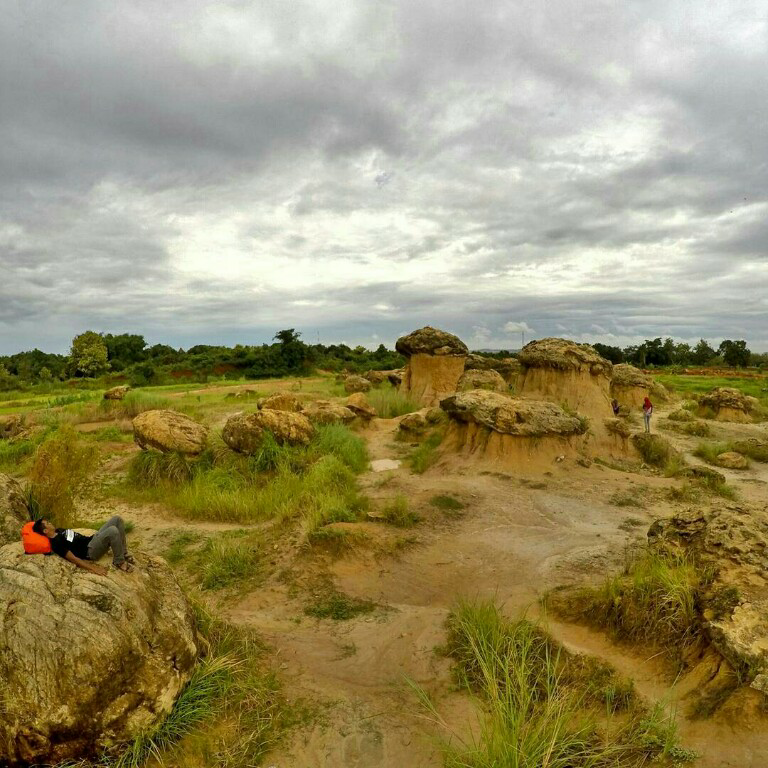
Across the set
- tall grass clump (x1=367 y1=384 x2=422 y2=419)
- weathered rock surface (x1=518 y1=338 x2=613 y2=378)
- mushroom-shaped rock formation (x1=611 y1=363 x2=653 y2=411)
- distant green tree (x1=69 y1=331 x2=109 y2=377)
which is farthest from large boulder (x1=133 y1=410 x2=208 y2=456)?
distant green tree (x1=69 y1=331 x2=109 y2=377)

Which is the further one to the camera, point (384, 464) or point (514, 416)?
point (384, 464)

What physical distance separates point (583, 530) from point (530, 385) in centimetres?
843

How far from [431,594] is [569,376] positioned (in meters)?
10.5

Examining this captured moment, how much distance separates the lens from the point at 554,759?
9.38ft

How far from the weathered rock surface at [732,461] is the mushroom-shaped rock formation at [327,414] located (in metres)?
8.86

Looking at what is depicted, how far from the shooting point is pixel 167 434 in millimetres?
9859

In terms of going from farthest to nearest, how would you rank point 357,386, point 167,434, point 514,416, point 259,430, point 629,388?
point 357,386 → point 629,388 → point 514,416 → point 259,430 → point 167,434

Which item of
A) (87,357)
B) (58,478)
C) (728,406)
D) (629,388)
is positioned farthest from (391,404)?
(87,357)

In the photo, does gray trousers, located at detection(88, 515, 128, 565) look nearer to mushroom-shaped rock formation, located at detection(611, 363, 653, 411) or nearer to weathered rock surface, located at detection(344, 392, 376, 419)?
weathered rock surface, located at detection(344, 392, 376, 419)

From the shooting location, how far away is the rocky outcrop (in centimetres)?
1914

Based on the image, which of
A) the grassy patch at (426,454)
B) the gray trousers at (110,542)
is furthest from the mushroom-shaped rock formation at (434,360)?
the gray trousers at (110,542)

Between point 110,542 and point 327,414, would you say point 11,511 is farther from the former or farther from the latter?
point 327,414

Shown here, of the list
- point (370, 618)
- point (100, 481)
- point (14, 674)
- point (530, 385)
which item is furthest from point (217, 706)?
point (530, 385)

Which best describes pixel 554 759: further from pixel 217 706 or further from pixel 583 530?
pixel 583 530
